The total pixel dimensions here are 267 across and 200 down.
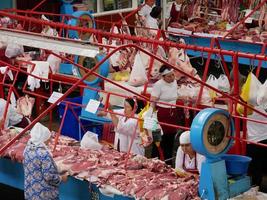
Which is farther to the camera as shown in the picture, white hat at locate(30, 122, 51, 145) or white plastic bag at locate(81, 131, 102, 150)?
white plastic bag at locate(81, 131, 102, 150)

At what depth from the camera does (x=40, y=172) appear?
603 cm

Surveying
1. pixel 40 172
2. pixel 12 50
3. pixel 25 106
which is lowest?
pixel 40 172

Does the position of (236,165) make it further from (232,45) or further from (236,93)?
(232,45)

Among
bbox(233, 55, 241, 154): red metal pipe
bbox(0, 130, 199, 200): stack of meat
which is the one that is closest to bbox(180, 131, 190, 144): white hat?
bbox(0, 130, 199, 200): stack of meat

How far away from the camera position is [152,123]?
586cm

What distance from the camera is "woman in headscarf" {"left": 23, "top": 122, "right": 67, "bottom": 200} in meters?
6.02

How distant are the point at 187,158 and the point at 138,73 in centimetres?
203

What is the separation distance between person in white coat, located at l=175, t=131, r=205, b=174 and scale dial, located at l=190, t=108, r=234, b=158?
784 mm

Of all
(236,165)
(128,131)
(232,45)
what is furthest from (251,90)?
(232,45)

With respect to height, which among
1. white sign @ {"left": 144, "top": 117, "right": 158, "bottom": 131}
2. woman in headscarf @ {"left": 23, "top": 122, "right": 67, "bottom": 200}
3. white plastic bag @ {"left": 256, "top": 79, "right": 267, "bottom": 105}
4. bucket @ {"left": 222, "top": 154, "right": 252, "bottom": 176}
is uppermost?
white plastic bag @ {"left": 256, "top": 79, "right": 267, "bottom": 105}

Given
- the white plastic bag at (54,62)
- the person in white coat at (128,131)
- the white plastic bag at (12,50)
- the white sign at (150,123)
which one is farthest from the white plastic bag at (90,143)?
the white plastic bag at (12,50)

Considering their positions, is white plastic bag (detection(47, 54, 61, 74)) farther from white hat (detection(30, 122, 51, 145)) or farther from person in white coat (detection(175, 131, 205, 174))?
person in white coat (detection(175, 131, 205, 174))

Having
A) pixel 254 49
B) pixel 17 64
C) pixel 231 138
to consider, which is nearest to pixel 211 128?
pixel 231 138

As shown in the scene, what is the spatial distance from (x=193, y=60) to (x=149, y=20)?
1287 mm
